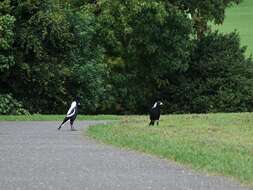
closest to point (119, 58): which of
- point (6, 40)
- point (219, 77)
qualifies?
point (219, 77)

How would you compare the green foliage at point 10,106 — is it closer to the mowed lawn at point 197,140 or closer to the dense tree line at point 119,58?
the dense tree line at point 119,58

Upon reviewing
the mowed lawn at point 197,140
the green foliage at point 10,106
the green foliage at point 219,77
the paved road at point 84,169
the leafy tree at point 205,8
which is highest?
the leafy tree at point 205,8

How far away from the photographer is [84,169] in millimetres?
14312

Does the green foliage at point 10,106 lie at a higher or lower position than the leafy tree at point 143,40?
lower

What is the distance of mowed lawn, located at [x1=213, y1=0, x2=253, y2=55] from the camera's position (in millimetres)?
80562

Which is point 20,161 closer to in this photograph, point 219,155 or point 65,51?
point 219,155

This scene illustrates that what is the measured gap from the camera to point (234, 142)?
20297 mm

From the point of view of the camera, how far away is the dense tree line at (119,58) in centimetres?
3769

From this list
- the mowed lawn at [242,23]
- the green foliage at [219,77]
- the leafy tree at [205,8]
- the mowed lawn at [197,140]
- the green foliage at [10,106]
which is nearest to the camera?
the mowed lawn at [197,140]

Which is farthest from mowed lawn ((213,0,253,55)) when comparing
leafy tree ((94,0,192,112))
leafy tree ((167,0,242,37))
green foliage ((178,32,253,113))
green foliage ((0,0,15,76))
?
green foliage ((0,0,15,76))

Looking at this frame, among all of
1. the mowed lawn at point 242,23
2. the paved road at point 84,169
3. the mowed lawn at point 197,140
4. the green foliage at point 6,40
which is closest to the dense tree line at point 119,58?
the green foliage at point 6,40

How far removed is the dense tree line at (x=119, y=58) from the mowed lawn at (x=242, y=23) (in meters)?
23.9

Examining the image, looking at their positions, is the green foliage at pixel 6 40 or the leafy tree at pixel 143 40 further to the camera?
the leafy tree at pixel 143 40

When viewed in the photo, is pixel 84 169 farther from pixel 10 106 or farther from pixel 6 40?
pixel 6 40
